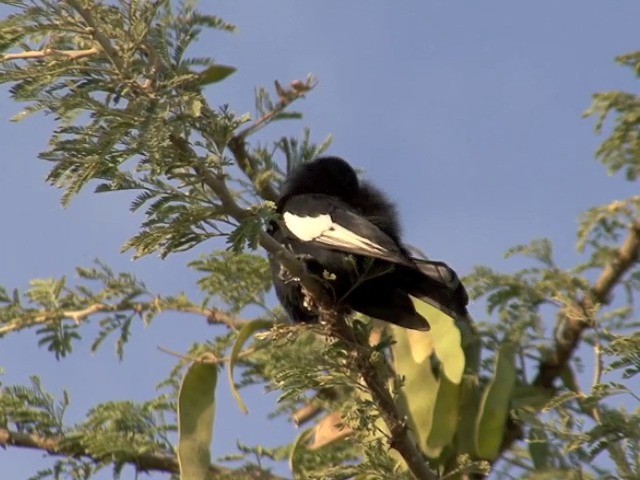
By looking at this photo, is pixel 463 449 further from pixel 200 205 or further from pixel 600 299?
pixel 200 205

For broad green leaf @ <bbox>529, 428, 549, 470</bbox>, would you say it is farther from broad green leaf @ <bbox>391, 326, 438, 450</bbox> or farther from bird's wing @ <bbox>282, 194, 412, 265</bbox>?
bird's wing @ <bbox>282, 194, 412, 265</bbox>

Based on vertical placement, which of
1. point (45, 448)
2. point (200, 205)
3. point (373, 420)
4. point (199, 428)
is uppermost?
point (200, 205)

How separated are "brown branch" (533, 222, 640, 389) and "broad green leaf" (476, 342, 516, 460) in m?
0.32

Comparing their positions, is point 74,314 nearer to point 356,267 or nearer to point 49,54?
point 356,267

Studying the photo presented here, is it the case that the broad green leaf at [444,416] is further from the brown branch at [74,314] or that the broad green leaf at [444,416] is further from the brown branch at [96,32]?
the brown branch at [96,32]

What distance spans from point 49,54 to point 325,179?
168 centimetres

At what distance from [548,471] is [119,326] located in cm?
177

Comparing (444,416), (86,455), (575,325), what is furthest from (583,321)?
(86,455)

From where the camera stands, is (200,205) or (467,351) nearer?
(200,205)

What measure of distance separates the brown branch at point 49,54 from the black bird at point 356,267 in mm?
912

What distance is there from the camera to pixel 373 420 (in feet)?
12.0

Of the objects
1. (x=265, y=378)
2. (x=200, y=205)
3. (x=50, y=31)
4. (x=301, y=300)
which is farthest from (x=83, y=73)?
(x=265, y=378)

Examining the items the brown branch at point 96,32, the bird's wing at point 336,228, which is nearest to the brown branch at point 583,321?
the bird's wing at point 336,228

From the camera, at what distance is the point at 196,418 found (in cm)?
451
